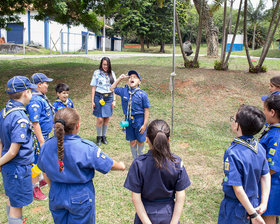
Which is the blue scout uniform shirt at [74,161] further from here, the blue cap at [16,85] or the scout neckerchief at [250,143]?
the scout neckerchief at [250,143]

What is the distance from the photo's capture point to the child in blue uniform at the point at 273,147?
8.44 ft

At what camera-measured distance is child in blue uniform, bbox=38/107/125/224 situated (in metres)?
2.22

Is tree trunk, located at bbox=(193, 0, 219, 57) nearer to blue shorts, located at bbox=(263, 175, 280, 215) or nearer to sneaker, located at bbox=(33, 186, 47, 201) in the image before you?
sneaker, located at bbox=(33, 186, 47, 201)

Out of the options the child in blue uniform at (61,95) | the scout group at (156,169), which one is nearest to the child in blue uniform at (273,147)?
the scout group at (156,169)

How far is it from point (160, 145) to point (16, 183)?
5.81ft

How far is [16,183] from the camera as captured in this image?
2.94 m

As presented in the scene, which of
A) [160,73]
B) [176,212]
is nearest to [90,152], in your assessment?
[176,212]

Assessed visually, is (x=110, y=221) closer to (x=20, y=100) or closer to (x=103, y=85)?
(x=20, y=100)

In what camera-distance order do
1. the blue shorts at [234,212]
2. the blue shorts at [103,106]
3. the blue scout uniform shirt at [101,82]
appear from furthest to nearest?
the blue shorts at [103,106], the blue scout uniform shirt at [101,82], the blue shorts at [234,212]

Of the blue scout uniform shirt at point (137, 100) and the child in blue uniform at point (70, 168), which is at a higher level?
the blue scout uniform shirt at point (137, 100)

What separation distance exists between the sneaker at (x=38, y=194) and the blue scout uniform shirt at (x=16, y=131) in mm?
1166

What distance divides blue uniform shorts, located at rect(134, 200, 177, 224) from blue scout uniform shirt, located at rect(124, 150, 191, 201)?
53mm

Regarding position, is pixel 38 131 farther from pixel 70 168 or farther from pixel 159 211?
pixel 159 211

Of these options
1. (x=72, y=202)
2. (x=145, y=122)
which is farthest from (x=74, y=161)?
(x=145, y=122)
